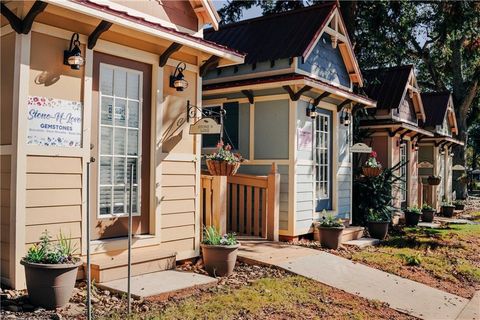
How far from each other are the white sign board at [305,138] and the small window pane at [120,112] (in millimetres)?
4311

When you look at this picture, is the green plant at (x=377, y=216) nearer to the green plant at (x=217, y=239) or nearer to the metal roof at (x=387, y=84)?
the metal roof at (x=387, y=84)

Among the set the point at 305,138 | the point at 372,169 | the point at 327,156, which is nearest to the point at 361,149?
the point at 372,169

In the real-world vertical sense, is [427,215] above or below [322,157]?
below

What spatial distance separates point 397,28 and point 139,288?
12832mm

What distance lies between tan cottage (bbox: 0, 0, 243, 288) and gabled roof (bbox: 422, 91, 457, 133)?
48.5 feet

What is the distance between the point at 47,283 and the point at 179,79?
339cm

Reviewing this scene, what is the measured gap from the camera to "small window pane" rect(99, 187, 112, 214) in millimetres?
5938

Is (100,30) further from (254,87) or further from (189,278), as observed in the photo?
(254,87)

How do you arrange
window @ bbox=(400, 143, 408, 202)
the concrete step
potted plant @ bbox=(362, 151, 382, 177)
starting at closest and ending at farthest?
the concrete step → potted plant @ bbox=(362, 151, 382, 177) → window @ bbox=(400, 143, 408, 202)

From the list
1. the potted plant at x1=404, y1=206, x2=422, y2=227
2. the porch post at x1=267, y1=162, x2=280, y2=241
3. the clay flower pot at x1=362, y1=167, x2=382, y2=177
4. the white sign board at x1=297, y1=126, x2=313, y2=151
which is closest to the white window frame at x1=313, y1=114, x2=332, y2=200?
the white sign board at x1=297, y1=126, x2=313, y2=151

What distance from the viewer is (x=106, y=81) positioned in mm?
5977

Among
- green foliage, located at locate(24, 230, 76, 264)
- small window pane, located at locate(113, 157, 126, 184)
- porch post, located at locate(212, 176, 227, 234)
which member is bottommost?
green foliage, located at locate(24, 230, 76, 264)

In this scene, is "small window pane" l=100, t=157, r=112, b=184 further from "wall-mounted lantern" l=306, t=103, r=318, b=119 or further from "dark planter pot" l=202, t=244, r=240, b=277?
"wall-mounted lantern" l=306, t=103, r=318, b=119

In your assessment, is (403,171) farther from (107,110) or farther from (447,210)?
(107,110)
